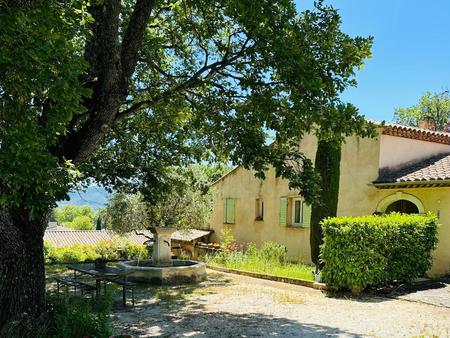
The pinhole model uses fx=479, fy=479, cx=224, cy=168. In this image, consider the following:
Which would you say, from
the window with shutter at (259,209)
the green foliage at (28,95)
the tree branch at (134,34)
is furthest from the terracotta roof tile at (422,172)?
the green foliage at (28,95)

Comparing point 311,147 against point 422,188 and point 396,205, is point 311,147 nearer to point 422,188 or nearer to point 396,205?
point 396,205

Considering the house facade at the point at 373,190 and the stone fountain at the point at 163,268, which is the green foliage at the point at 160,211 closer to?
the house facade at the point at 373,190

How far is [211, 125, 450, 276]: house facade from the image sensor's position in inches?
600

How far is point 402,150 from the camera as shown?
57.5ft

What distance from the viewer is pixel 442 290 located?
12352 mm

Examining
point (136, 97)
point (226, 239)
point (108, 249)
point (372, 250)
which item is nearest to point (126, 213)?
point (226, 239)

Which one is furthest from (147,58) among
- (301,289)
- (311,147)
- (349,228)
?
(311,147)

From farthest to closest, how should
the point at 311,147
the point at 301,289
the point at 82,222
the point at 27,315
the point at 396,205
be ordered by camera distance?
the point at 82,222 < the point at 311,147 < the point at 396,205 < the point at 301,289 < the point at 27,315

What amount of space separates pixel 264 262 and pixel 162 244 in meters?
4.35

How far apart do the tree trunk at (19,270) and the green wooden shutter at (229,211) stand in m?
17.3

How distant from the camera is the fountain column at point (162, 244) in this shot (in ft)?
46.9

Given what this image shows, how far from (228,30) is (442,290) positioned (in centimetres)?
853

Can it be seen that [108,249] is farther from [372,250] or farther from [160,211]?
[372,250]

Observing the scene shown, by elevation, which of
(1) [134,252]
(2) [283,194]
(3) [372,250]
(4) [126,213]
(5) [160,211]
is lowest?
(1) [134,252]
